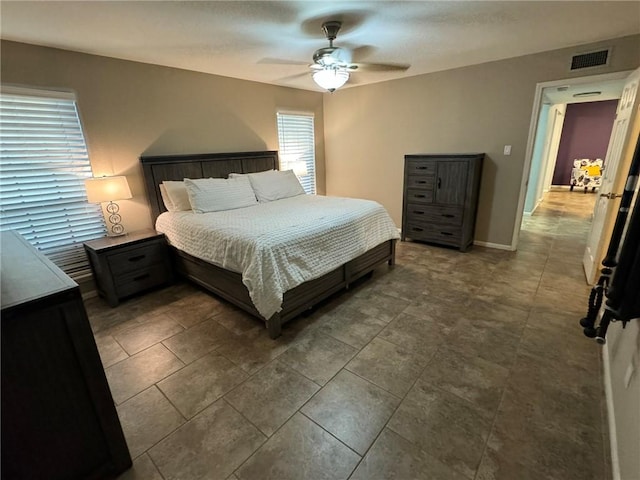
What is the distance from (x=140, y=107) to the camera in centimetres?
322

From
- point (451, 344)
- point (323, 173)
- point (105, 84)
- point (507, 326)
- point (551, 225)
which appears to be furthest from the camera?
point (323, 173)

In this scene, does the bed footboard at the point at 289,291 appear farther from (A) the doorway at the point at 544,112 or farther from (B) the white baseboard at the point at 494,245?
(A) the doorway at the point at 544,112

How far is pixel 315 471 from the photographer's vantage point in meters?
1.38

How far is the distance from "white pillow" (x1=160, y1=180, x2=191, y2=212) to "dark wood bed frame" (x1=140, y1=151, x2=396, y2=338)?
0.19 metres

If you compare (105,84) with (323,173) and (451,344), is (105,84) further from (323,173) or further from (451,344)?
(451,344)

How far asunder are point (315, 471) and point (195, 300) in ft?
6.85

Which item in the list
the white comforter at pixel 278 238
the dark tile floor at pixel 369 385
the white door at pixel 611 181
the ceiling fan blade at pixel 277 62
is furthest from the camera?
the ceiling fan blade at pixel 277 62

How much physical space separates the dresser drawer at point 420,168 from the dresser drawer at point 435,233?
76cm

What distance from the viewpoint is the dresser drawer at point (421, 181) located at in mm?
4068


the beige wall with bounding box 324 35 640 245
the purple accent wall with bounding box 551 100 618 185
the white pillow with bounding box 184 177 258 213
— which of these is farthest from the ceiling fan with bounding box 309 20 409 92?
the purple accent wall with bounding box 551 100 618 185

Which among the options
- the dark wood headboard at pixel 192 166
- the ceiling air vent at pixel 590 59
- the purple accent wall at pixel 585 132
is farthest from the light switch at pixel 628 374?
the purple accent wall at pixel 585 132

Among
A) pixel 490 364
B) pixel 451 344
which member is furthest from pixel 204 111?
pixel 490 364

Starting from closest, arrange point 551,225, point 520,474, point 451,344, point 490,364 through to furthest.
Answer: point 520,474 < point 490,364 < point 451,344 < point 551,225

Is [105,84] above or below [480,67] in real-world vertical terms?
below
